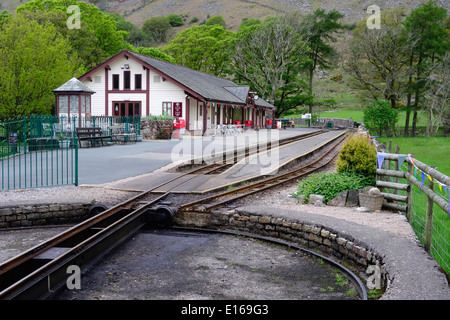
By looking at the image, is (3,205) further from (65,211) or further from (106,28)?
(106,28)

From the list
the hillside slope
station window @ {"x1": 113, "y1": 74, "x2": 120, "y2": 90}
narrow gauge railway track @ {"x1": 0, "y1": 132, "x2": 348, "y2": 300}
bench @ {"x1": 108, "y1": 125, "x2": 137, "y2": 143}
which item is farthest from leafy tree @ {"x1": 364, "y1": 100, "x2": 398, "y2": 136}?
the hillside slope

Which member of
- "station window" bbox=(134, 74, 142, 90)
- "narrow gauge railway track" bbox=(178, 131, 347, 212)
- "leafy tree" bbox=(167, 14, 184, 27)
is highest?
"leafy tree" bbox=(167, 14, 184, 27)

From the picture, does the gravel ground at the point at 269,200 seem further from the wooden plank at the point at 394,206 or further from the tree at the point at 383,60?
the tree at the point at 383,60

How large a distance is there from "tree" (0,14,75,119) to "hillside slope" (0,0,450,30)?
133 m

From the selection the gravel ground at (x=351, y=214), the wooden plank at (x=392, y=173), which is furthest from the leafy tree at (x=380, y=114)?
the wooden plank at (x=392, y=173)

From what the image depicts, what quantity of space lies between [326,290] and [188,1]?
668 ft

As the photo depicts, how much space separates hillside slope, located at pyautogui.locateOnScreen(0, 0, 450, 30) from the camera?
162500 mm

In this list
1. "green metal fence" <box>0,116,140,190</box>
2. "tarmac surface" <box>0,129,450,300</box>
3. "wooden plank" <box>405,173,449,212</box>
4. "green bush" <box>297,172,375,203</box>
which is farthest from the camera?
"green metal fence" <box>0,116,140,190</box>

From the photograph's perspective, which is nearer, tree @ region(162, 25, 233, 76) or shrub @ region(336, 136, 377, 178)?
shrub @ region(336, 136, 377, 178)

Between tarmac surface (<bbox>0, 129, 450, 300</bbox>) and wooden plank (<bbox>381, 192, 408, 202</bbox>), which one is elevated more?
wooden plank (<bbox>381, 192, 408, 202</bbox>)

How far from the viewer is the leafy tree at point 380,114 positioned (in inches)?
1415

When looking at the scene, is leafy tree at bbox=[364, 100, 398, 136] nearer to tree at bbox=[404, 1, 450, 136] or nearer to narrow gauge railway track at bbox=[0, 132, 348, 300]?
tree at bbox=[404, 1, 450, 136]

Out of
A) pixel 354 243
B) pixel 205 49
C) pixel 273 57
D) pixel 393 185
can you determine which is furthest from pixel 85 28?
pixel 354 243

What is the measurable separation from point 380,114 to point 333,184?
1134 inches
